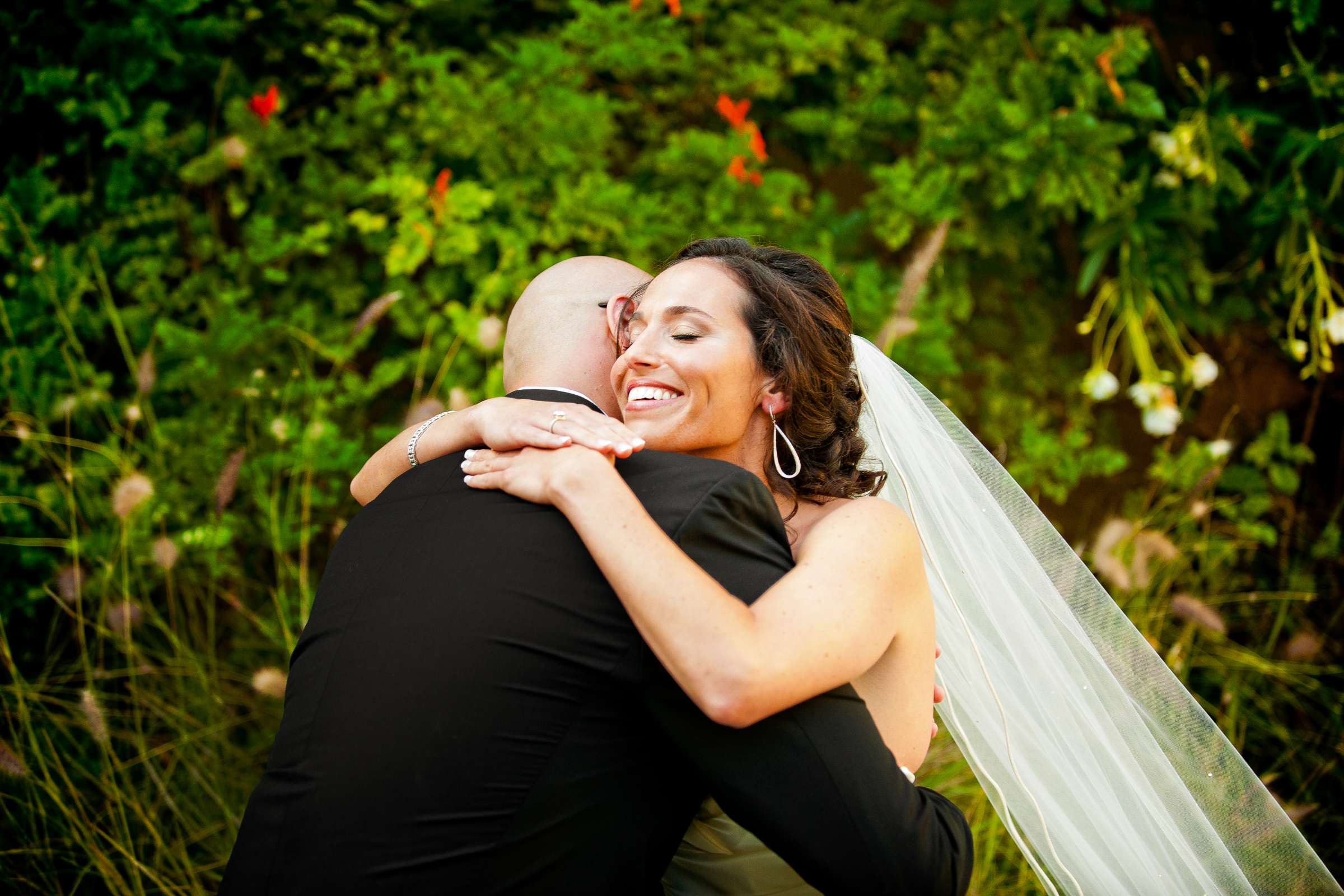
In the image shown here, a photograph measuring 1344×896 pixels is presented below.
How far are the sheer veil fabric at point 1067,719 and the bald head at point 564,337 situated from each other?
0.80 meters

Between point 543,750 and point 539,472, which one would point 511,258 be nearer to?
point 539,472

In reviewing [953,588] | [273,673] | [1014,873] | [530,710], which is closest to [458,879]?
[530,710]

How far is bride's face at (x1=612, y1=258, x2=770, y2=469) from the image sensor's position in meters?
2.37

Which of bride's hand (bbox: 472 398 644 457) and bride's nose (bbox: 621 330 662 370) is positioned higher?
bride's nose (bbox: 621 330 662 370)

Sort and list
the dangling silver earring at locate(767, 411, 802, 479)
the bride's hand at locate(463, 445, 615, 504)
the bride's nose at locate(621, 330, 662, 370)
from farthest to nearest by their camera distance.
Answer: the dangling silver earring at locate(767, 411, 802, 479)
the bride's nose at locate(621, 330, 662, 370)
the bride's hand at locate(463, 445, 615, 504)

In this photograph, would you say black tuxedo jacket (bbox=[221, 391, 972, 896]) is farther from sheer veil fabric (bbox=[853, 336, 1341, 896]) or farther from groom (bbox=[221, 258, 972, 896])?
sheer veil fabric (bbox=[853, 336, 1341, 896])

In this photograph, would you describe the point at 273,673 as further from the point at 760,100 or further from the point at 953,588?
the point at 760,100

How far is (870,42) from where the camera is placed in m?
4.69

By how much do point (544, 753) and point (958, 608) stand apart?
1.35 meters

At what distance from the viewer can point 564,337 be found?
2.50 m

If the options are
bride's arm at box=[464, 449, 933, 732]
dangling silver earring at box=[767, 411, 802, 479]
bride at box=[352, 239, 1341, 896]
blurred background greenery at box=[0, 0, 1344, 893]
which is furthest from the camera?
blurred background greenery at box=[0, 0, 1344, 893]

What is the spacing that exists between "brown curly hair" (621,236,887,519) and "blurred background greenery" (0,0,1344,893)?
0.99 metres

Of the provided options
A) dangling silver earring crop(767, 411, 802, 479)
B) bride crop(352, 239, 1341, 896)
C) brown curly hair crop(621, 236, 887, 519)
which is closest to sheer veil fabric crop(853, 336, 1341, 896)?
bride crop(352, 239, 1341, 896)

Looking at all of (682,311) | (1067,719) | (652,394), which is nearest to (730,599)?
(652,394)
